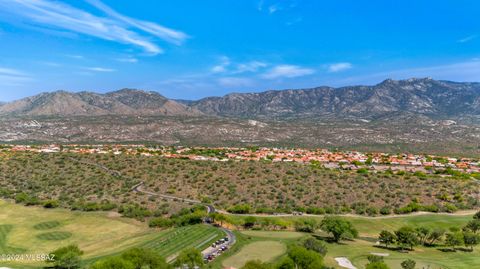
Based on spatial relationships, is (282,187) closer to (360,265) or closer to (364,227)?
(364,227)

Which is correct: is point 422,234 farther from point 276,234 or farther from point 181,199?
point 181,199

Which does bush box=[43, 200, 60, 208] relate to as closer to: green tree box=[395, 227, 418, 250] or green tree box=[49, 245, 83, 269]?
green tree box=[49, 245, 83, 269]

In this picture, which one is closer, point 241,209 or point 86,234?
point 86,234

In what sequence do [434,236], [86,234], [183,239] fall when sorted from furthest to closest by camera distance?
[434,236]
[86,234]
[183,239]

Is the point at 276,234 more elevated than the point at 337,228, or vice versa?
the point at 337,228

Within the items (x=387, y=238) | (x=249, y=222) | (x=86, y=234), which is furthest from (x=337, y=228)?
(x=86, y=234)

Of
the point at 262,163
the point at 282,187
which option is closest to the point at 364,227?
the point at 282,187
